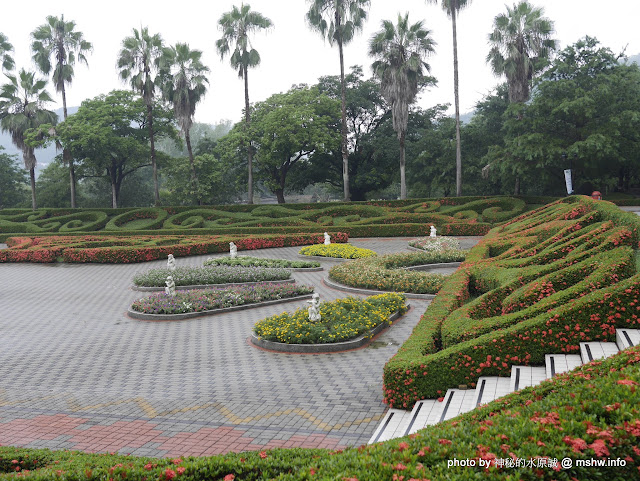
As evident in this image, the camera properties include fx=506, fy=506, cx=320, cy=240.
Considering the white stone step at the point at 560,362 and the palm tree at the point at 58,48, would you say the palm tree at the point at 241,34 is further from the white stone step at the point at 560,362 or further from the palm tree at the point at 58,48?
the white stone step at the point at 560,362

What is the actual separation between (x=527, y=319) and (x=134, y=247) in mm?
18835

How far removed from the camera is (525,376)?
6715 mm

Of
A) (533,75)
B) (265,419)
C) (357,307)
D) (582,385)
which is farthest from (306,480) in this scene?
(533,75)

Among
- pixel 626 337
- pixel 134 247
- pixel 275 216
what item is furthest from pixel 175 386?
pixel 275 216

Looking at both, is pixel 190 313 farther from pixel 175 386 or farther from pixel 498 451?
pixel 498 451

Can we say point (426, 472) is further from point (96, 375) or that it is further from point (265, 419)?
point (96, 375)

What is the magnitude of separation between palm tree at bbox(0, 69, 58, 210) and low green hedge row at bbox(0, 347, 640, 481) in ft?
128

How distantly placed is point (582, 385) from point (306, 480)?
2.57m

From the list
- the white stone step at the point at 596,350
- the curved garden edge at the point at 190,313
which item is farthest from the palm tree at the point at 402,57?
the white stone step at the point at 596,350

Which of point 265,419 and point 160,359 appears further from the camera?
point 160,359

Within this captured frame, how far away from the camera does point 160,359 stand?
32.7 feet

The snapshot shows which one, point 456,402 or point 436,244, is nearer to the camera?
point 456,402

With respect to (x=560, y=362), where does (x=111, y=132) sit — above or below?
above

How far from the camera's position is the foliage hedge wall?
26906 millimetres
